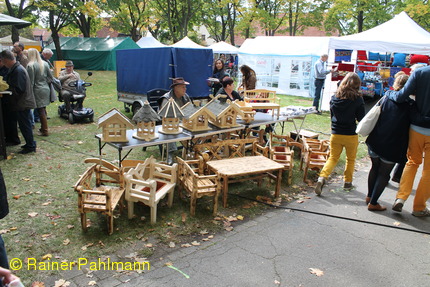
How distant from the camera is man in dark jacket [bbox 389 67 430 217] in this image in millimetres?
4246

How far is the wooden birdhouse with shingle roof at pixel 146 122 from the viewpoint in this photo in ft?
15.4

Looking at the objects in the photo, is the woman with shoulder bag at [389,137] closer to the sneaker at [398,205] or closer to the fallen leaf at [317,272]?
the sneaker at [398,205]

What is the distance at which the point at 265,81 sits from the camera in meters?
18.1

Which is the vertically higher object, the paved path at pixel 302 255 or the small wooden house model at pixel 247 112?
the small wooden house model at pixel 247 112

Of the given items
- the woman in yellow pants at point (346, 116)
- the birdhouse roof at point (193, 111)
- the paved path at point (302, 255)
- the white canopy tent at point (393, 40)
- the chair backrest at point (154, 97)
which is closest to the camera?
the paved path at point (302, 255)

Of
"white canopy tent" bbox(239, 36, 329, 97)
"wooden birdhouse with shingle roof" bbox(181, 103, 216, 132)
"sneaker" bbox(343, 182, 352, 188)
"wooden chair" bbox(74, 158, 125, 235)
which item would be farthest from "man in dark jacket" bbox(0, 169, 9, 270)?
"white canopy tent" bbox(239, 36, 329, 97)

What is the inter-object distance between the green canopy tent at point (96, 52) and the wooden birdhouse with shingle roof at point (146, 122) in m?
21.9

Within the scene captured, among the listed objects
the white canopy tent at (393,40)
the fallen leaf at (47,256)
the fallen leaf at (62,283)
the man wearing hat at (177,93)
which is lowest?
the fallen leaf at (62,283)

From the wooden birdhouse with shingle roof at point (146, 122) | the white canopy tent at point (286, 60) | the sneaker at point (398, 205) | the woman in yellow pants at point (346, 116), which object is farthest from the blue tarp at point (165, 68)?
the white canopy tent at point (286, 60)

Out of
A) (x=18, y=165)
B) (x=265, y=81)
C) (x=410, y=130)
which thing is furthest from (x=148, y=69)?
(x=265, y=81)

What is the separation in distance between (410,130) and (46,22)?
35.3 metres

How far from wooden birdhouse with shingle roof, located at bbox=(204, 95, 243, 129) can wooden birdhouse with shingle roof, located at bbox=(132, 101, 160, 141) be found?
110cm

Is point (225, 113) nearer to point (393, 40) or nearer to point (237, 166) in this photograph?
point (237, 166)

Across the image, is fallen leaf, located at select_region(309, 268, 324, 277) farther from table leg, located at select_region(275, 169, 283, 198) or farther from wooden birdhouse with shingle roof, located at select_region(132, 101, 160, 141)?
wooden birdhouse with shingle roof, located at select_region(132, 101, 160, 141)
